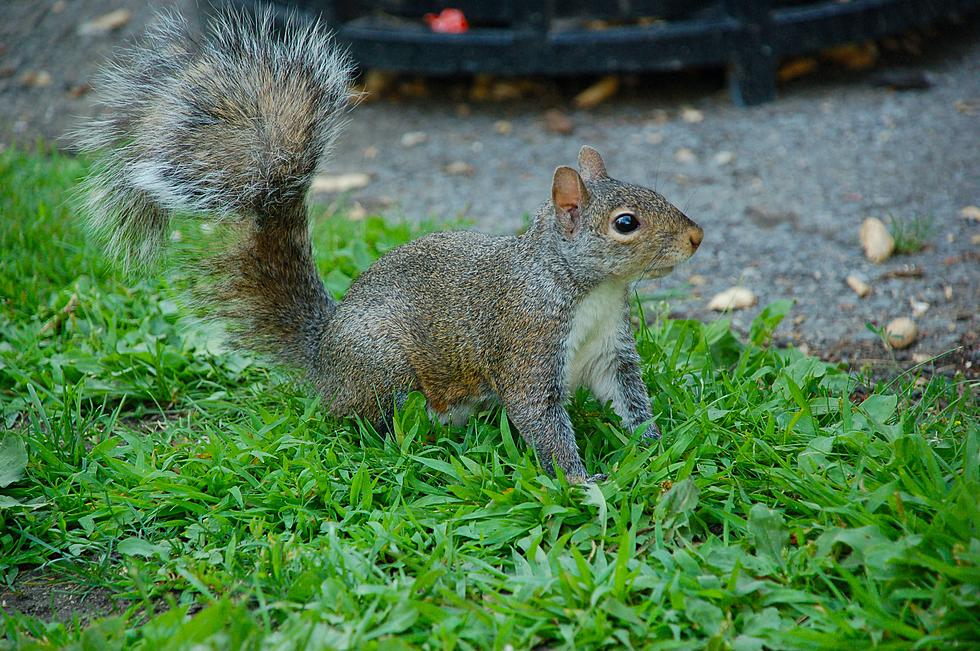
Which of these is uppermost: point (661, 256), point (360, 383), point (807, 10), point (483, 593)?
point (807, 10)

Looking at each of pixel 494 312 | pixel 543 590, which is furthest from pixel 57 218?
pixel 543 590

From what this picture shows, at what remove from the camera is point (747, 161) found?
3861 millimetres

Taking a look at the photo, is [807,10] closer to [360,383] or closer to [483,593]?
[360,383]

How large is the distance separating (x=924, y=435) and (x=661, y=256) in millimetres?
680

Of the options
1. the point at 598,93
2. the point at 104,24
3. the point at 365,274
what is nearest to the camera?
the point at 365,274

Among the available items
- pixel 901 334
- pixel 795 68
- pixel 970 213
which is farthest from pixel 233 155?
pixel 795 68

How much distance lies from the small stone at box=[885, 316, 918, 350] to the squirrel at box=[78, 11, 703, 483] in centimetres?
85

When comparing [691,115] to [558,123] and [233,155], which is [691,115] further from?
[233,155]

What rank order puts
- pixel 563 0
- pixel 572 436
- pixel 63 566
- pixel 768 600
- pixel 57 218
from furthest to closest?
pixel 563 0, pixel 57 218, pixel 572 436, pixel 63 566, pixel 768 600

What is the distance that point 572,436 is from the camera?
2.11m

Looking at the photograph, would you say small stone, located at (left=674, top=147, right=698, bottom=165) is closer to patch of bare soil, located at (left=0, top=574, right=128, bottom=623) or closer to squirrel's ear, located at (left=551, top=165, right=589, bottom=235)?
squirrel's ear, located at (left=551, top=165, right=589, bottom=235)

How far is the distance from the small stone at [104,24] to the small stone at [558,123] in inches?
98.2

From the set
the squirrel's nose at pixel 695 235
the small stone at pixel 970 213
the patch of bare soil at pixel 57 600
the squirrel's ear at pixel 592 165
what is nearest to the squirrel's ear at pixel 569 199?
the squirrel's ear at pixel 592 165

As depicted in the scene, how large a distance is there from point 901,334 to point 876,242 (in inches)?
23.1
